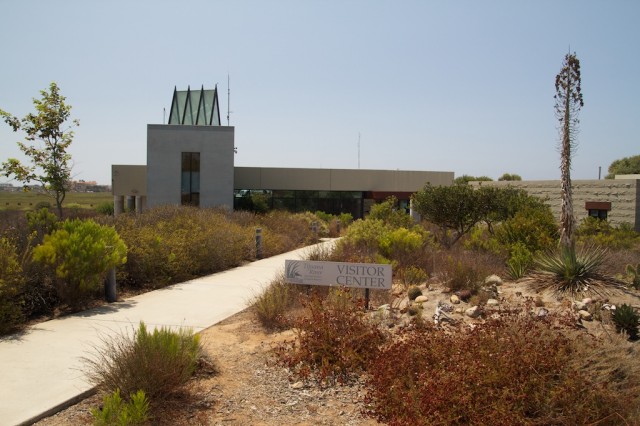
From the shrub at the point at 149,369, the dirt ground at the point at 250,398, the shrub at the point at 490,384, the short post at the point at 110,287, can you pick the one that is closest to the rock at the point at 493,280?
the dirt ground at the point at 250,398

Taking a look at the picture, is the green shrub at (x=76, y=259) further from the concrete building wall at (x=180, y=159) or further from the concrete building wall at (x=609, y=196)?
the concrete building wall at (x=180, y=159)

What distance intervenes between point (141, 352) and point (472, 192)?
13956 millimetres

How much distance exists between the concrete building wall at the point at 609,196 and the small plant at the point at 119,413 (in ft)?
65.7

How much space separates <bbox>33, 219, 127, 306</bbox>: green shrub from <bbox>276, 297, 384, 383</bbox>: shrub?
3.99 metres

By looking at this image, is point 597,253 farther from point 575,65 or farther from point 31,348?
point 31,348

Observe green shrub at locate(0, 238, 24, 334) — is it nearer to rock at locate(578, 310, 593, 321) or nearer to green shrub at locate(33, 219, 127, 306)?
green shrub at locate(33, 219, 127, 306)

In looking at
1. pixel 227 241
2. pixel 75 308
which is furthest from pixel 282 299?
pixel 227 241

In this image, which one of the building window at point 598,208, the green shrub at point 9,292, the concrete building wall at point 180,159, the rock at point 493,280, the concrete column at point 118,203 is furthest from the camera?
the concrete column at point 118,203

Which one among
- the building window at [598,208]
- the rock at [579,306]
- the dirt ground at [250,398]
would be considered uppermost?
the building window at [598,208]

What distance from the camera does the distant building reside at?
32.7 metres

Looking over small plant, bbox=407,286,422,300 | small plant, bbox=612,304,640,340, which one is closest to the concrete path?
small plant, bbox=407,286,422,300

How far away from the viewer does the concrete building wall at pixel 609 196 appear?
21266 millimetres

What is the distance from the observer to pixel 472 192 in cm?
1727

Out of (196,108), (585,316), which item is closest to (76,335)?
(585,316)
